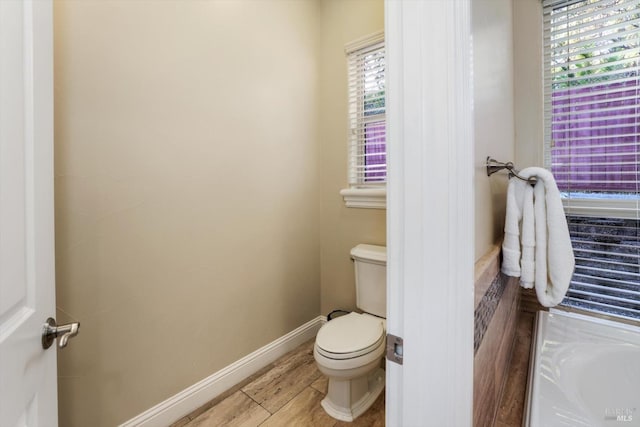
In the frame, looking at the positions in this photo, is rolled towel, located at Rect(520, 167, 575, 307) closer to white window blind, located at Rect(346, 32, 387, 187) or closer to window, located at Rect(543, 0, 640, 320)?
window, located at Rect(543, 0, 640, 320)

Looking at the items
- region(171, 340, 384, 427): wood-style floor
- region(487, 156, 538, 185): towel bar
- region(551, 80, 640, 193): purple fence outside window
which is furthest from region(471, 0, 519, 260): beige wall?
region(171, 340, 384, 427): wood-style floor

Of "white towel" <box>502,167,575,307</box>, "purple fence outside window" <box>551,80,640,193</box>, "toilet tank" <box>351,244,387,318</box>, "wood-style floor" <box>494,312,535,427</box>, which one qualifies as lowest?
"wood-style floor" <box>494,312,535,427</box>

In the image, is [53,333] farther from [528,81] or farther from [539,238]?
[528,81]

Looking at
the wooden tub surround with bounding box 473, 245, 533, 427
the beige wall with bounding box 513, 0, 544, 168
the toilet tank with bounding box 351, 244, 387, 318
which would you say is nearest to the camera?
the wooden tub surround with bounding box 473, 245, 533, 427

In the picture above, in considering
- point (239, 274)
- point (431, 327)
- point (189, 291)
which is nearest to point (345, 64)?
point (239, 274)

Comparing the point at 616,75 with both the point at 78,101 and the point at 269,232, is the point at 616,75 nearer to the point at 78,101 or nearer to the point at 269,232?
the point at 269,232

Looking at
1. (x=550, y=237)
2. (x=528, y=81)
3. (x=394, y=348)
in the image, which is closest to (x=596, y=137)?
(x=528, y=81)

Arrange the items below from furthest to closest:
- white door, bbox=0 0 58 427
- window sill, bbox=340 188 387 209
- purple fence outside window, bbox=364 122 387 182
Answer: purple fence outside window, bbox=364 122 387 182
window sill, bbox=340 188 387 209
white door, bbox=0 0 58 427

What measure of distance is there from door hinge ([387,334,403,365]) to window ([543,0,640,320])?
1624mm

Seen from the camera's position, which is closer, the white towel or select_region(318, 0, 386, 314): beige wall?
the white towel

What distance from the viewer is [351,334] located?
158 centimetres

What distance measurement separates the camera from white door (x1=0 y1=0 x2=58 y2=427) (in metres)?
0.53

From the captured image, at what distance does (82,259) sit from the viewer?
116 centimetres

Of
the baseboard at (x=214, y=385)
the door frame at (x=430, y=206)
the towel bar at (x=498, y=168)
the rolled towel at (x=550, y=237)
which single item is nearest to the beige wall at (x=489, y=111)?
Answer: the towel bar at (x=498, y=168)
